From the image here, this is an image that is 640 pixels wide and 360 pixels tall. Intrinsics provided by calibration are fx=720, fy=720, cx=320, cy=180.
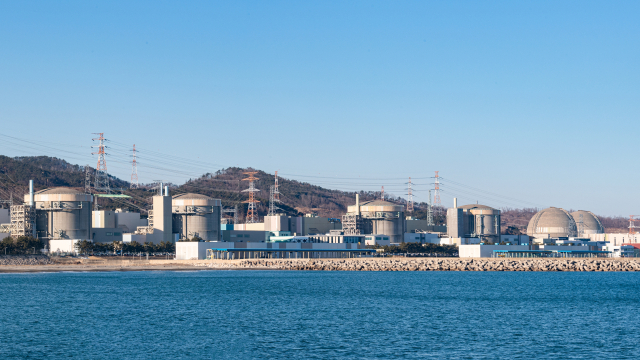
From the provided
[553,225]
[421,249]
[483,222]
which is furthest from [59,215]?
[553,225]

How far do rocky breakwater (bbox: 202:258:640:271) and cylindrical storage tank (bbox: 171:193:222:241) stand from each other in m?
21.4

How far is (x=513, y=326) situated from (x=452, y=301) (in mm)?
15467

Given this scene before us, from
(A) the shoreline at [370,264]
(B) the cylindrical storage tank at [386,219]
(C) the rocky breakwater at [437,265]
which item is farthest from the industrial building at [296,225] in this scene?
(C) the rocky breakwater at [437,265]

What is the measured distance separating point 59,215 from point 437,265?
64136mm

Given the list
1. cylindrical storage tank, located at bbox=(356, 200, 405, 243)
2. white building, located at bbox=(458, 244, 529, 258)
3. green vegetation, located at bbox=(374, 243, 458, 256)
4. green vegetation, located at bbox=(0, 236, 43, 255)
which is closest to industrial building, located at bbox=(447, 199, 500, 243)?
cylindrical storage tank, located at bbox=(356, 200, 405, 243)

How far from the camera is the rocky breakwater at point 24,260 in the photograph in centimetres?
10655

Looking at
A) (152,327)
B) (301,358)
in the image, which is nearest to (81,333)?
(152,327)

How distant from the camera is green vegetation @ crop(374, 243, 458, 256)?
453 ft

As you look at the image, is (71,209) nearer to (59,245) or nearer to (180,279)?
(59,245)

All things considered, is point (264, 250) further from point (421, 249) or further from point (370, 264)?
point (421, 249)

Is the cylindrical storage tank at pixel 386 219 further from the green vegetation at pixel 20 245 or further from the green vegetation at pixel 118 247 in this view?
the green vegetation at pixel 20 245

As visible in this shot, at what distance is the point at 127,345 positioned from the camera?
35.4m

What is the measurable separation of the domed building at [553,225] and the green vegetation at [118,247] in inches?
4212

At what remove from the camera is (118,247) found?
119500mm
